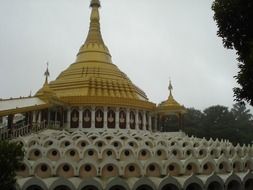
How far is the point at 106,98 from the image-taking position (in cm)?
3869

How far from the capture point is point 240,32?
1661 centimetres

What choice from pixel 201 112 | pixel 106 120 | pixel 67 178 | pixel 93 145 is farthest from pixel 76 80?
pixel 201 112

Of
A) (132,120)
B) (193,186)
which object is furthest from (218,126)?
Answer: (193,186)

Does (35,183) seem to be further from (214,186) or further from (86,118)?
(86,118)

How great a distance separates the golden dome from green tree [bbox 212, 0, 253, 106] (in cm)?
2313

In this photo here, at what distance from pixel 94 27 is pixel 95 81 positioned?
10.5 meters

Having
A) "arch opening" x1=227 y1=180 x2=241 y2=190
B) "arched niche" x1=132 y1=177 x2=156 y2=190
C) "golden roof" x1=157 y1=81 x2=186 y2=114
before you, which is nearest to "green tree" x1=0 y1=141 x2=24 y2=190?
"arched niche" x1=132 y1=177 x2=156 y2=190

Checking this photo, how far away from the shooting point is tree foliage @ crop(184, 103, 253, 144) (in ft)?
202

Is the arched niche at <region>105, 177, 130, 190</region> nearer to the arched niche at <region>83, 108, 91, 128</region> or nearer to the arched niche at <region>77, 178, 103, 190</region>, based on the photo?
the arched niche at <region>77, 178, 103, 190</region>

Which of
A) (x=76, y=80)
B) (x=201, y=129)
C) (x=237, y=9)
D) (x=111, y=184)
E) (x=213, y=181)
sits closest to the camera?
(x=237, y=9)

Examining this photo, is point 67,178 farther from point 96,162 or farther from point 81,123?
point 81,123

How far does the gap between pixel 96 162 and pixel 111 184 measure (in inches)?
84.2

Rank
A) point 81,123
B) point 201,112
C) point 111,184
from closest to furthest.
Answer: point 111,184 < point 81,123 < point 201,112

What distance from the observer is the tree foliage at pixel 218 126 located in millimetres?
61719
